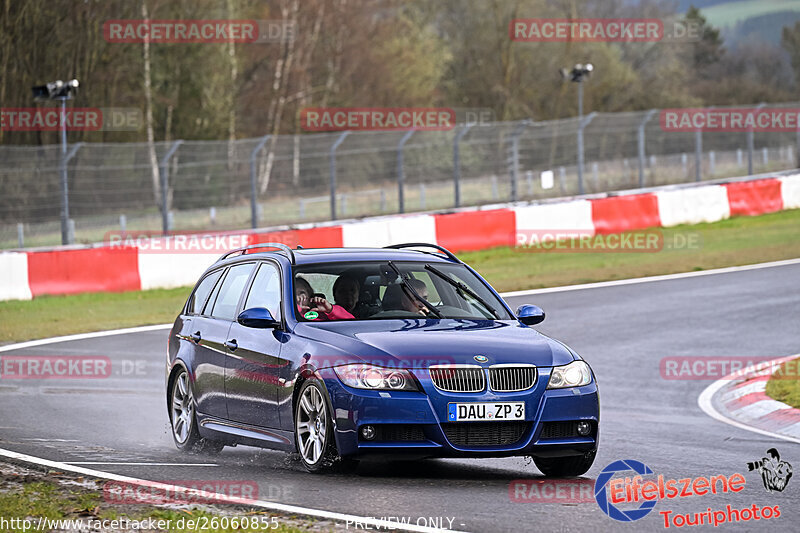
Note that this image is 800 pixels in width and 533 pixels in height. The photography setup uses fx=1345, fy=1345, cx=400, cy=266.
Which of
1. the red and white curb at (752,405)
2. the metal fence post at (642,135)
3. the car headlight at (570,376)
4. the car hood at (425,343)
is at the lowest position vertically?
the red and white curb at (752,405)

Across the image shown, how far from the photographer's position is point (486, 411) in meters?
7.68

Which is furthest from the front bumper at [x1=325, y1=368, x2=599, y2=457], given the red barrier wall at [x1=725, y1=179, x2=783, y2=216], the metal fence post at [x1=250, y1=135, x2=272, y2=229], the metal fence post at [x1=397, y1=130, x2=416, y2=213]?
the red barrier wall at [x1=725, y1=179, x2=783, y2=216]

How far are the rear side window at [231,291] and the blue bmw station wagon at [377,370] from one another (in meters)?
0.02

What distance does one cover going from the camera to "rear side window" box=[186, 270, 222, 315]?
33.6ft

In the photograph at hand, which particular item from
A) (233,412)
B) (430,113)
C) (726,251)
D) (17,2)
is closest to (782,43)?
(430,113)

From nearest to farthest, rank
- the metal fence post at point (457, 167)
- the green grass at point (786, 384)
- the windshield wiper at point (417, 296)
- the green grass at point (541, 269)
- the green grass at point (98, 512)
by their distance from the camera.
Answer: the green grass at point (98, 512), the windshield wiper at point (417, 296), the green grass at point (786, 384), the green grass at point (541, 269), the metal fence post at point (457, 167)

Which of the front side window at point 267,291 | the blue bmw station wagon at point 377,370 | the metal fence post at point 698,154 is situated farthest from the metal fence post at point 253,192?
the front side window at point 267,291

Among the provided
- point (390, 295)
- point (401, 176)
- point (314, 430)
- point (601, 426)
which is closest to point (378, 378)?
point (314, 430)

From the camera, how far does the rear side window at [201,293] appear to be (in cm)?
1025

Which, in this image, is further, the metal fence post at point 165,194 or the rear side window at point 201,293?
the metal fence post at point 165,194

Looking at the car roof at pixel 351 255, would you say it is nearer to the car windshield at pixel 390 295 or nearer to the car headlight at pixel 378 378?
the car windshield at pixel 390 295

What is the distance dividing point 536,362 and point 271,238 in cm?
1654

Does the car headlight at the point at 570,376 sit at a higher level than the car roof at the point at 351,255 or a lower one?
lower

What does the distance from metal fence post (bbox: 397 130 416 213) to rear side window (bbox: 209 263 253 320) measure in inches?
776
